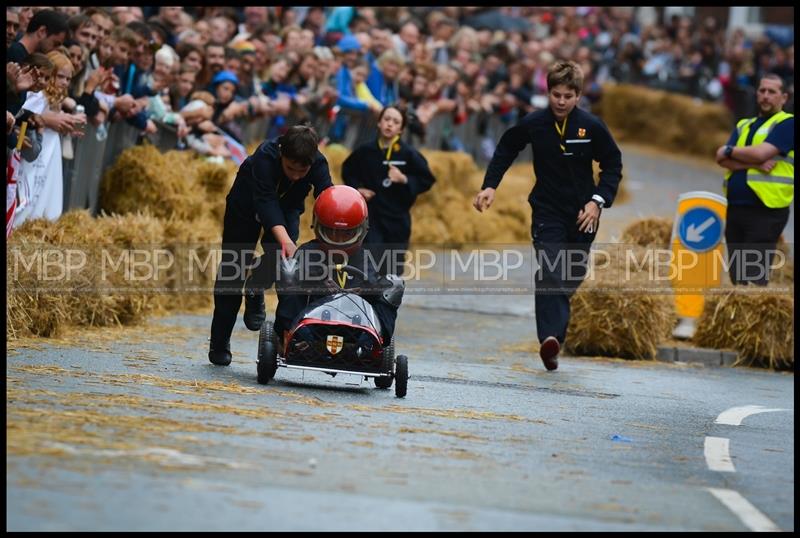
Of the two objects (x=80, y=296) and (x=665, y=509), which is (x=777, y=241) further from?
(x=665, y=509)

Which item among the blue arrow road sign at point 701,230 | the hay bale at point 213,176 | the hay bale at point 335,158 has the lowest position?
the blue arrow road sign at point 701,230

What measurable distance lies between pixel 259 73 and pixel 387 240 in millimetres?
5191

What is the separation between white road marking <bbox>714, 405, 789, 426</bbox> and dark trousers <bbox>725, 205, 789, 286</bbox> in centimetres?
401

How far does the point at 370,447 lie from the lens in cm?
817

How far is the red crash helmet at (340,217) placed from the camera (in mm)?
10531

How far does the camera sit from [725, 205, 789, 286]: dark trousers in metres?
15.7

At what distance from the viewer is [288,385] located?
10.7 metres

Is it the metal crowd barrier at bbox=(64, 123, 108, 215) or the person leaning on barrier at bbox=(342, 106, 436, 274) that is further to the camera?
the metal crowd barrier at bbox=(64, 123, 108, 215)

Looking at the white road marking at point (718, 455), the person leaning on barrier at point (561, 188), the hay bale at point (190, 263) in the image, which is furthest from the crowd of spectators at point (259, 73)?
the white road marking at point (718, 455)

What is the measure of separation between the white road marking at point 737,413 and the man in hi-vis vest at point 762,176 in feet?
13.2

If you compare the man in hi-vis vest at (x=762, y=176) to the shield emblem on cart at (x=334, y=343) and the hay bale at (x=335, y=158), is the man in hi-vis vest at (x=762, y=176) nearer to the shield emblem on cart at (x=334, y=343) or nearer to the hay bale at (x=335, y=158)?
the hay bale at (x=335, y=158)

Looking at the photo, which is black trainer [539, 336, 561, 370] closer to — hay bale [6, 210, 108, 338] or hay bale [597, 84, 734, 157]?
hay bale [6, 210, 108, 338]

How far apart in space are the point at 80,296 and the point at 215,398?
3.95m

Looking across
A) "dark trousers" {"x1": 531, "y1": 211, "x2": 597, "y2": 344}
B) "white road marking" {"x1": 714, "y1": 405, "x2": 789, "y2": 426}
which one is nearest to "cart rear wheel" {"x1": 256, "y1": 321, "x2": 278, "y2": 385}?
"white road marking" {"x1": 714, "y1": 405, "x2": 789, "y2": 426}
